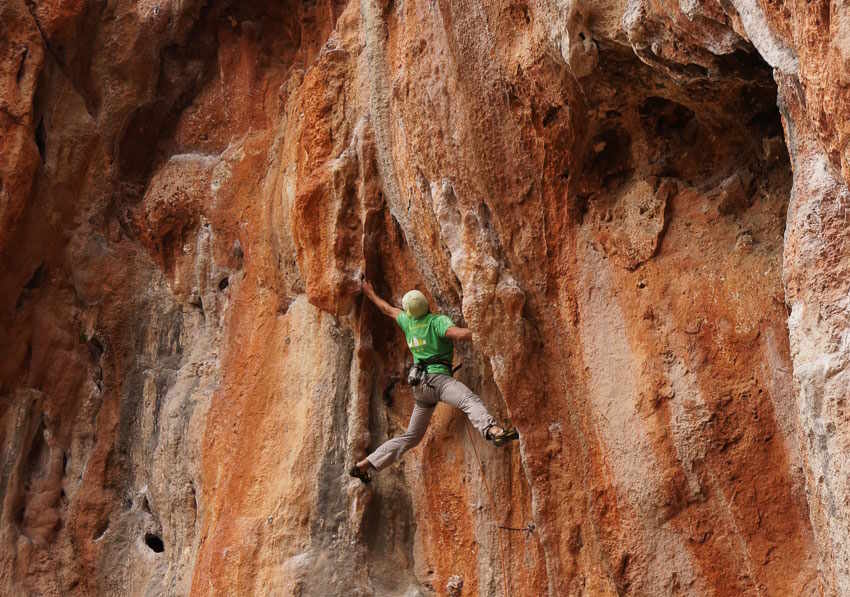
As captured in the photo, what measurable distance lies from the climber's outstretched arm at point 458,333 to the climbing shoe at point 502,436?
72 cm

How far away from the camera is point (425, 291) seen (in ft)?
26.2

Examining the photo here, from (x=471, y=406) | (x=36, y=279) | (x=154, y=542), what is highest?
(x=36, y=279)

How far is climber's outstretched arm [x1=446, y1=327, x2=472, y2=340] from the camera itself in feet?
23.4

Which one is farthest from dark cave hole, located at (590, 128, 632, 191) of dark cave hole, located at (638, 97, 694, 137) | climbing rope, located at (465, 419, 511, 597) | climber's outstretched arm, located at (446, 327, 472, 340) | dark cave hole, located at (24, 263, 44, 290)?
dark cave hole, located at (24, 263, 44, 290)

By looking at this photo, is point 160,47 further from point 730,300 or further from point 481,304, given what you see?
point 730,300

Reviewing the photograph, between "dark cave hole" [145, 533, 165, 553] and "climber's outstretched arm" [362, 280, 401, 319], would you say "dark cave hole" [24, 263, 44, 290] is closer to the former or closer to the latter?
"dark cave hole" [145, 533, 165, 553]

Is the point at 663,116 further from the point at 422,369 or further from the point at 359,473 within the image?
the point at 359,473

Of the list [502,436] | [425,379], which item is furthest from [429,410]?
[502,436]

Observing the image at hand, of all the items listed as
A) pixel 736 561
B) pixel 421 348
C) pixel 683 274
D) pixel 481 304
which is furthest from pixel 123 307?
→ pixel 736 561

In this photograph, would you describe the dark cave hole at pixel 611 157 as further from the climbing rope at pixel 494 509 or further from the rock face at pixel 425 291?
the climbing rope at pixel 494 509

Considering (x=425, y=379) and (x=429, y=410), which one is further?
(x=429, y=410)

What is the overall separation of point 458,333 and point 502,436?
86 centimetres

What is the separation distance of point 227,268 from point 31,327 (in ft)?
7.36

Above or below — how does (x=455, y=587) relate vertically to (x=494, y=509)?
below
